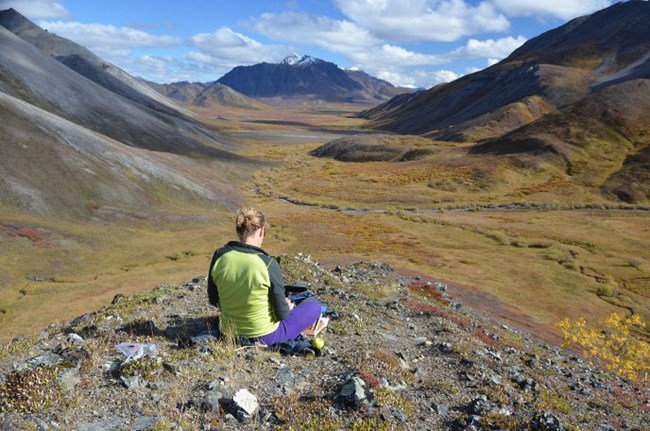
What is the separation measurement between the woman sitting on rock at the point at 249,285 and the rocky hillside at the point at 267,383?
1.52ft

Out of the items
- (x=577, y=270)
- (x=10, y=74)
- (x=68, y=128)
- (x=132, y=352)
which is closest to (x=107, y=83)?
(x=10, y=74)

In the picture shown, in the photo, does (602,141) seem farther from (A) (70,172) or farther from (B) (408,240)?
(A) (70,172)

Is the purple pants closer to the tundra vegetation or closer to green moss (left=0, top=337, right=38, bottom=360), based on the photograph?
green moss (left=0, top=337, right=38, bottom=360)

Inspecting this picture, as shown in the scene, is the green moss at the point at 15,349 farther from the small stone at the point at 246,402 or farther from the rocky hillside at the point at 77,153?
the rocky hillside at the point at 77,153

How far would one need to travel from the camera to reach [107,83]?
19338 cm

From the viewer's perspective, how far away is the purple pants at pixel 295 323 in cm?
1091

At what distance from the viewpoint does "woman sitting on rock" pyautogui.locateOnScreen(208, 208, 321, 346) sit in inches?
390

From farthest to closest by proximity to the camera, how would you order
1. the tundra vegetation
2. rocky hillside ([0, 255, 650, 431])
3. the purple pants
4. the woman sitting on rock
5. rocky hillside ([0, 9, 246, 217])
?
rocky hillside ([0, 9, 246, 217]), the tundra vegetation, the purple pants, the woman sitting on rock, rocky hillside ([0, 255, 650, 431])

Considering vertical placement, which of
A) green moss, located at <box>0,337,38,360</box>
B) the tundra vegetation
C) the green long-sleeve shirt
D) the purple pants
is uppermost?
the green long-sleeve shirt

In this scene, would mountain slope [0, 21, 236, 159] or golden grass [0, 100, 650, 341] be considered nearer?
golden grass [0, 100, 650, 341]

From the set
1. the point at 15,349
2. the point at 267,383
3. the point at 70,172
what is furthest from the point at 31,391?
the point at 70,172

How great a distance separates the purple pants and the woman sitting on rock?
0.11ft

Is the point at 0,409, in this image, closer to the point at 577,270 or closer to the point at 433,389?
the point at 433,389

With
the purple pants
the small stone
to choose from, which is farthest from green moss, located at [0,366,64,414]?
the purple pants
